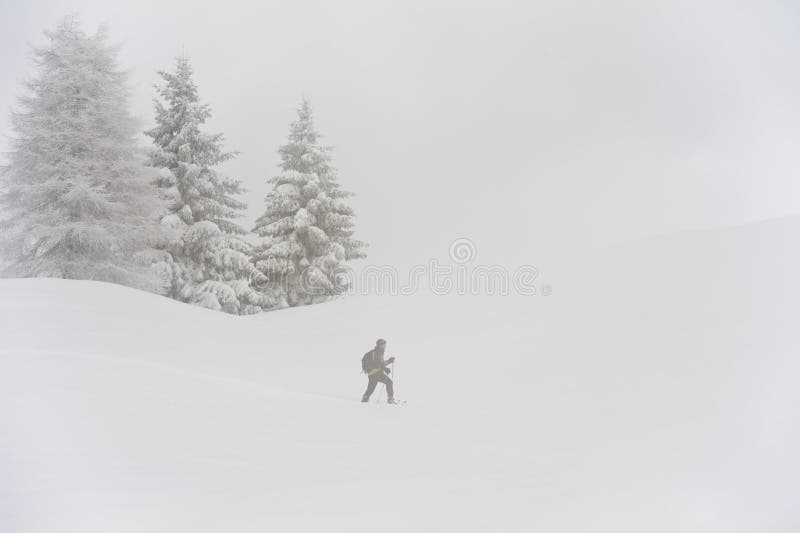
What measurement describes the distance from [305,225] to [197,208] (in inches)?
131

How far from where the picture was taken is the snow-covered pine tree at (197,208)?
637 inches

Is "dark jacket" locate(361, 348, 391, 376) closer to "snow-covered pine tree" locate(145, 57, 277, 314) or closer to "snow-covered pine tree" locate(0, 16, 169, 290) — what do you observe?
"snow-covered pine tree" locate(0, 16, 169, 290)

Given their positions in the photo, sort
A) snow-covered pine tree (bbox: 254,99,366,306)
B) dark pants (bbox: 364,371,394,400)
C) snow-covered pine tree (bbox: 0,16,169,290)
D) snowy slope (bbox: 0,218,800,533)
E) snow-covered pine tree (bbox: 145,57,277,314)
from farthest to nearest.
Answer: snow-covered pine tree (bbox: 254,99,366,306), snow-covered pine tree (bbox: 145,57,277,314), snow-covered pine tree (bbox: 0,16,169,290), dark pants (bbox: 364,371,394,400), snowy slope (bbox: 0,218,800,533)

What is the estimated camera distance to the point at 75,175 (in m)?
12.9

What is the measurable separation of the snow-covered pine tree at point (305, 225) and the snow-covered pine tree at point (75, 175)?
445cm

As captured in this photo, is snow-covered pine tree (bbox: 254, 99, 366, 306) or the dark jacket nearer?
the dark jacket

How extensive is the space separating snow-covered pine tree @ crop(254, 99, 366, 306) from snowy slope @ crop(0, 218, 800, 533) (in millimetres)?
7239

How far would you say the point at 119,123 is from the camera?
14141 millimetres

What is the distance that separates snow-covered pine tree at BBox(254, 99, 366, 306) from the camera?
18047 mm

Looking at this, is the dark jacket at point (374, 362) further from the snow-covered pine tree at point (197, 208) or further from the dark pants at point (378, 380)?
the snow-covered pine tree at point (197, 208)

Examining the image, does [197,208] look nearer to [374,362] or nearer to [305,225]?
[305,225]

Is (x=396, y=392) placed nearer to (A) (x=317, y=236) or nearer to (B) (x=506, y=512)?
(B) (x=506, y=512)

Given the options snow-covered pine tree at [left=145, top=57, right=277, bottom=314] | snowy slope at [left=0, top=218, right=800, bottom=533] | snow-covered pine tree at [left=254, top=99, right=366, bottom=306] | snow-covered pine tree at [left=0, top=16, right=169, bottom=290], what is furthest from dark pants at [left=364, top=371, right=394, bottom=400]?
snow-covered pine tree at [left=254, top=99, right=366, bottom=306]

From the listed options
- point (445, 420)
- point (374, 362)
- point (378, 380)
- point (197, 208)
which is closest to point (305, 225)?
point (197, 208)
